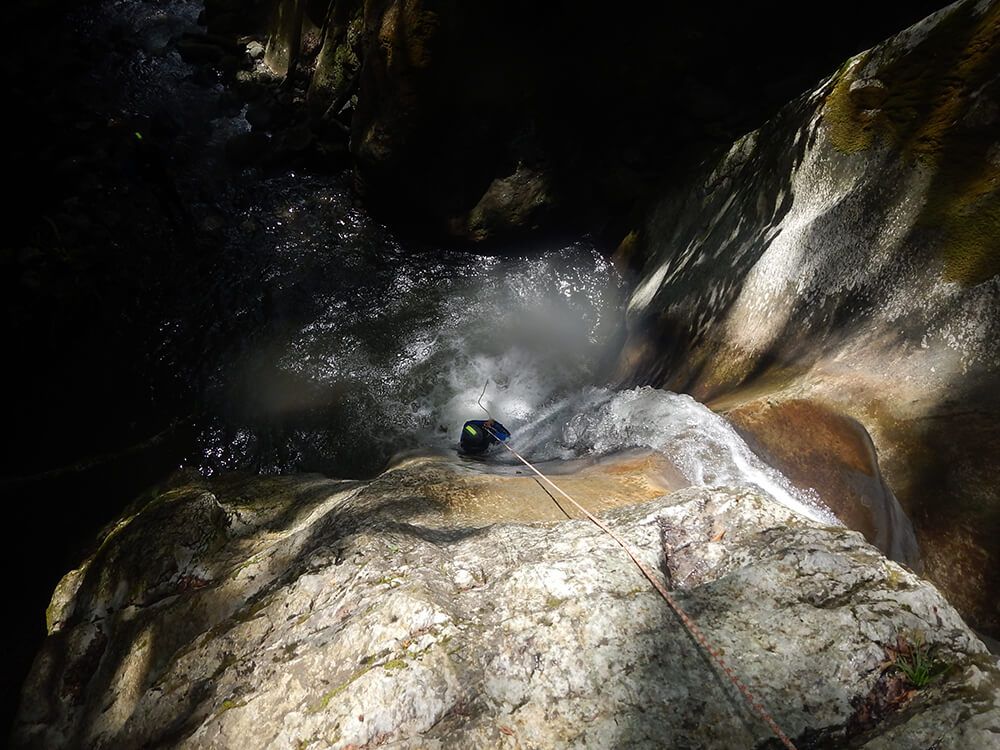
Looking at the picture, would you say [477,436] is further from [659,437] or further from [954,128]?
[954,128]

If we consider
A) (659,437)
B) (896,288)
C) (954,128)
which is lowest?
(659,437)

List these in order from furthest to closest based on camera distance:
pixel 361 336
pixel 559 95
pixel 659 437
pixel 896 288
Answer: pixel 361 336 < pixel 559 95 < pixel 659 437 < pixel 896 288

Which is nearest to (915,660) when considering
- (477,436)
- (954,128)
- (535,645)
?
(535,645)

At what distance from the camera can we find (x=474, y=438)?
213 inches

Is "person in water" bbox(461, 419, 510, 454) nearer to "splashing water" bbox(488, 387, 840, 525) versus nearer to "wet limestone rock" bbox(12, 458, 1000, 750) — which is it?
"splashing water" bbox(488, 387, 840, 525)

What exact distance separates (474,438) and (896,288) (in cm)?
372

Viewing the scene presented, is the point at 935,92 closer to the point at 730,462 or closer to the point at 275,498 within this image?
the point at 730,462

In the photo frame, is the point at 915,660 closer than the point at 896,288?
Yes

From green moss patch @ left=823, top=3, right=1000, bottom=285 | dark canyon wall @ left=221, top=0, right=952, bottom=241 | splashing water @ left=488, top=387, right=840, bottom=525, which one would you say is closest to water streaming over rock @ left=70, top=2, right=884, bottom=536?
splashing water @ left=488, top=387, right=840, bottom=525

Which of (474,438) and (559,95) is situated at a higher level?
(559,95)

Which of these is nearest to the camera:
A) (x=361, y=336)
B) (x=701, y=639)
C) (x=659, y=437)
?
(x=701, y=639)

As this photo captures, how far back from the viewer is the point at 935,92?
3.35 metres

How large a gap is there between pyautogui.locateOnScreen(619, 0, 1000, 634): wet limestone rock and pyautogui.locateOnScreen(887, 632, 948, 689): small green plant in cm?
148

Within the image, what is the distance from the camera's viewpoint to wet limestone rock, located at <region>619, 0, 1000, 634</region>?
2963 mm
